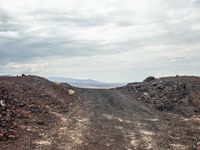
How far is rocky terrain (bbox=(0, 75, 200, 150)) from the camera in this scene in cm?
2519

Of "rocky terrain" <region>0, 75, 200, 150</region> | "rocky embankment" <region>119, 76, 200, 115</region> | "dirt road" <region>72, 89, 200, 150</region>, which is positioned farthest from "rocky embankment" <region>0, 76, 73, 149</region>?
"rocky embankment" <region>119, 76, 200, 115</region>

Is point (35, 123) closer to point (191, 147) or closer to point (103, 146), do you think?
point (103, 146)

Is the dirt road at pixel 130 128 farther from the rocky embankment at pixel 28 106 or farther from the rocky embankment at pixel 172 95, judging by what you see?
the rocky embankment at pixel 28 106

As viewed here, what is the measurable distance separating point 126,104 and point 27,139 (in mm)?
21106

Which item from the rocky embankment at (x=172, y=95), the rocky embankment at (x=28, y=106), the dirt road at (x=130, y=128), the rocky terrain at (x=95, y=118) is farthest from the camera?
the rocky embankment at (x=172, y=95)

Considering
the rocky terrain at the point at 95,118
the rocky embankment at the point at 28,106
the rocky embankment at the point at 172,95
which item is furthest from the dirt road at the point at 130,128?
the rocky embankment at the point at 28,106

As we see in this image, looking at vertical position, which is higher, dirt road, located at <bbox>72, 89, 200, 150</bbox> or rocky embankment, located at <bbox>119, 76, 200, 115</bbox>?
rocky embankment, located at <bbox>119, 76, 200, 115</bbox>

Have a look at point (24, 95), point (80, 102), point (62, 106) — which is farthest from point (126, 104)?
point (24, 95)

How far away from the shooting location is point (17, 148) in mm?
22656

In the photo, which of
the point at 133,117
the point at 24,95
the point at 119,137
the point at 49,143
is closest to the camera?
the point at 49,143

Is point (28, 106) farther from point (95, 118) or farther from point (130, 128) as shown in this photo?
point (130, 128)

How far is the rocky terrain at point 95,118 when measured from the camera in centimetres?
2519

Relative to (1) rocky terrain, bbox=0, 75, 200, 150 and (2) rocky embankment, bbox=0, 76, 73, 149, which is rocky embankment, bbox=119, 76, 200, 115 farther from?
(2) rocky embankment, bbox=0, 76, 73, 149

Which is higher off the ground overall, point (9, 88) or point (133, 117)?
point (9, 88)
